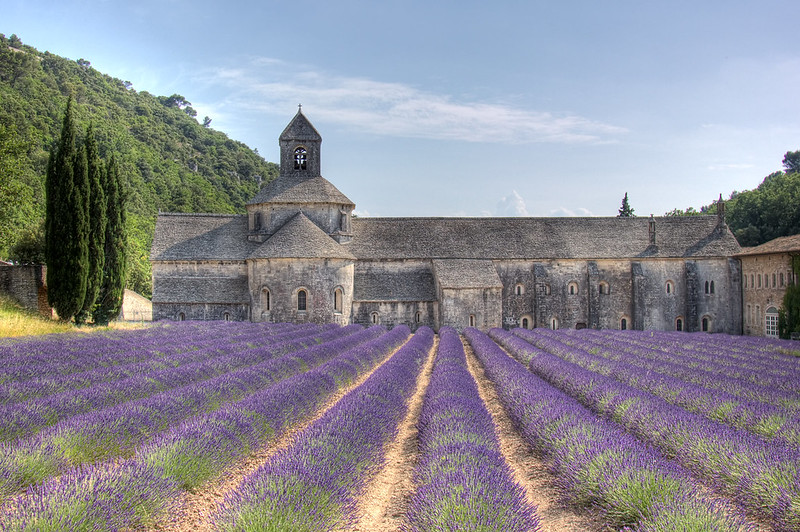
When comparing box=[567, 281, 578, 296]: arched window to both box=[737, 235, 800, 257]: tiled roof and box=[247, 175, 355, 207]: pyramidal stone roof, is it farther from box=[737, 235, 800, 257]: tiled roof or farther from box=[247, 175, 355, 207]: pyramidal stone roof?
box=[247, 175, 355, 207]: pyramidal stone roof

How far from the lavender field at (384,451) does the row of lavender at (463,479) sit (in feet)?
0.08

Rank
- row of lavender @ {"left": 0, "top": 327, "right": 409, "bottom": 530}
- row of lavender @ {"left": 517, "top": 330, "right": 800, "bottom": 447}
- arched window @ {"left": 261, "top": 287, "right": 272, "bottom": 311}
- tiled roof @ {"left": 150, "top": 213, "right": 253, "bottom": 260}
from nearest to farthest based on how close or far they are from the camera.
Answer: row of lavender @ {"left": 0, "top": 327, "right": 409, "bottom": 530}, row of lavender @ {"left": 517, "top": 330, "right": 800, "bottom": 447}, arched window @ {"left": 261, "top": 287, "right": 272, "bottom": 311}, tiled roof @ {"left": 150, "top": 213, "right": 253, "bottom": 260}

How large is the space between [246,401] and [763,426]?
26.1 ft

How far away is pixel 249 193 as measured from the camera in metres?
81.3

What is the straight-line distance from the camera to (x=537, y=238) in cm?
3744

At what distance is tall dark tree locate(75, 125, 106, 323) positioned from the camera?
923 inches

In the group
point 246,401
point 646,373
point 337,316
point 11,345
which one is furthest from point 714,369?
point 337,316

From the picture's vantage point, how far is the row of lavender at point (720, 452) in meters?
5.73

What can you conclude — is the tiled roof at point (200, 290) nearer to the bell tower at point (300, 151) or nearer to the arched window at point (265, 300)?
the arched window at point (265, 300)

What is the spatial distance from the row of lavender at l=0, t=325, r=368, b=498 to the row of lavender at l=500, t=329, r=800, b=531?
6923 millimetres

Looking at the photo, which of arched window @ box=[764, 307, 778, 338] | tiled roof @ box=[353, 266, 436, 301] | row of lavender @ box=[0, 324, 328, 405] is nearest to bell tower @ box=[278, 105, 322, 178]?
tiled roof @ box=[353, 266, 436, 301]

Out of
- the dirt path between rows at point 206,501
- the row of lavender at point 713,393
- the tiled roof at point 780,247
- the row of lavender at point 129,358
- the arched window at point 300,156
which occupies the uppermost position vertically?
the arched window at point 300,156

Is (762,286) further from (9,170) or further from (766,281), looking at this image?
(9,170)

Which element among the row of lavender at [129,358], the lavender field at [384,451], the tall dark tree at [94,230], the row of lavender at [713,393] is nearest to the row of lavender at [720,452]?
the lavender field at [384,451]
